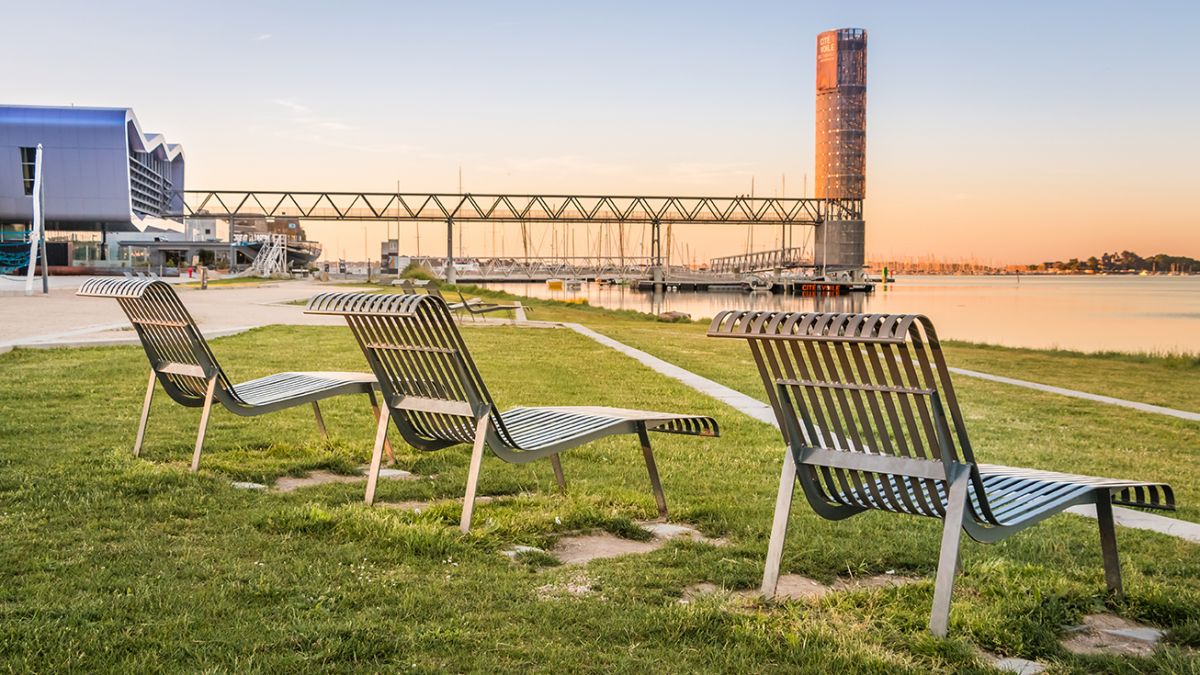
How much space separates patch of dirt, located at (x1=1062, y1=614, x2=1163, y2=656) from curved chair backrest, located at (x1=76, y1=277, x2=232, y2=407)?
178 inches

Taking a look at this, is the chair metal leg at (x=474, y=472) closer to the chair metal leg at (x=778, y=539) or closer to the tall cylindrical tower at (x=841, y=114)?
the chair metal leg at (x=778, y=539)

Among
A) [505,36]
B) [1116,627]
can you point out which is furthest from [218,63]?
[1116,627]

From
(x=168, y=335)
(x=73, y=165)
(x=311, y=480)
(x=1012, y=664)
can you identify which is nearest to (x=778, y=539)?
(x=1012, y=664)

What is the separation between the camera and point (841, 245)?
130750 millimetres

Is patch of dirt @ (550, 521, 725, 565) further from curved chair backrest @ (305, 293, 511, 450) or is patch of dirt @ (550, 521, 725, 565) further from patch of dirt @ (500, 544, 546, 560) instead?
curved chair backrest @ (305, 293, 511, 450)

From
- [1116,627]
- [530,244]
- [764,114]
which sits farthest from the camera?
[530,244]

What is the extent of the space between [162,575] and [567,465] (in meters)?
3.11

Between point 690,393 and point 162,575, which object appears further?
point 690,393

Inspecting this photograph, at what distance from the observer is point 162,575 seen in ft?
13.4

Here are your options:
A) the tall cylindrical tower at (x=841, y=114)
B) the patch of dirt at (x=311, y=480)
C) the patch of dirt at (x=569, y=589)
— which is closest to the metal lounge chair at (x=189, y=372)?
the patch of dirt at (x=311, y=480)

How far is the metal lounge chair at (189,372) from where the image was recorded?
6.16 meters

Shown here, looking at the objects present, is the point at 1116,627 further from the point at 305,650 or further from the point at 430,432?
the point at 430,432

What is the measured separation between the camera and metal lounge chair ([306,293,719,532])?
16.0ft

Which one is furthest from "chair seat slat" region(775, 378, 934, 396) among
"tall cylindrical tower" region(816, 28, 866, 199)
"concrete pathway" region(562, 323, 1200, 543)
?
"tall cylindrical tower" region(816, 28, 866, 199)
